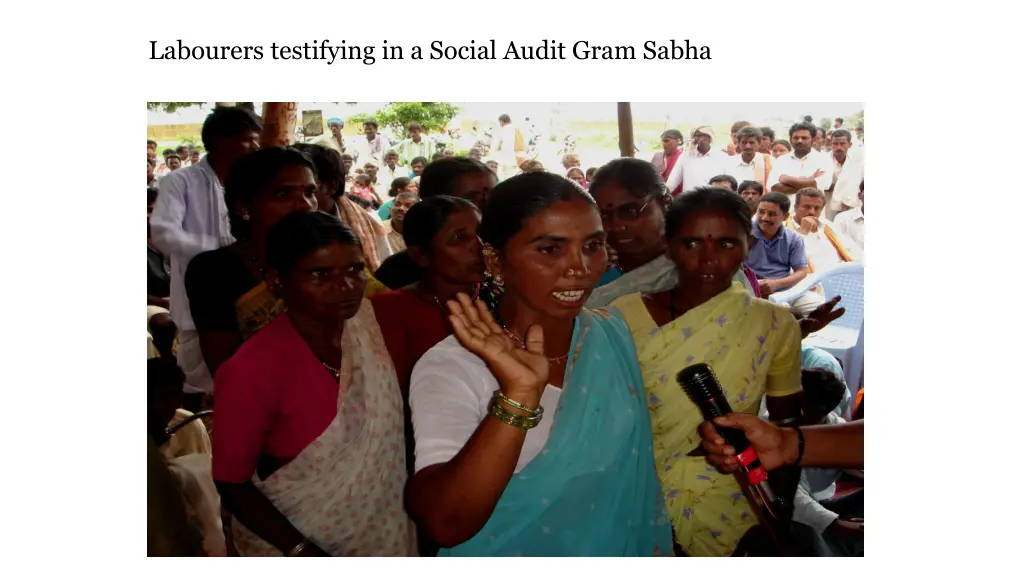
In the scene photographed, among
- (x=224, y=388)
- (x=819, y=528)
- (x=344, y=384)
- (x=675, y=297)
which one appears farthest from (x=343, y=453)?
(x=819, y=528)

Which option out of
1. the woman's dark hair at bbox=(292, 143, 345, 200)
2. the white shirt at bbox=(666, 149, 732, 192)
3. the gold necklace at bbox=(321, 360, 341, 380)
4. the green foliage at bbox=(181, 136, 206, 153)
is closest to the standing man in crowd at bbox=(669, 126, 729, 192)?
the white shirt at bbox=(666, 149, 732, 192)

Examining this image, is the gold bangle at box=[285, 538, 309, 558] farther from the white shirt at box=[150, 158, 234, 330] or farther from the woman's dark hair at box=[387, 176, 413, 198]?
the woman's dark hair at box=[387, 176, 413, 198]

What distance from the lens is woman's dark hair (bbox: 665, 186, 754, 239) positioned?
2.14 metres

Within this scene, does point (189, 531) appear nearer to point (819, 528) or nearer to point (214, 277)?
point (214, 277)

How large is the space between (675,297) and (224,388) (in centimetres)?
118

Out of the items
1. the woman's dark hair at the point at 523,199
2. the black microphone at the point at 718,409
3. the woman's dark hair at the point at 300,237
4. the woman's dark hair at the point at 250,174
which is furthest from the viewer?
the woman's dark hair at the point at 250,174

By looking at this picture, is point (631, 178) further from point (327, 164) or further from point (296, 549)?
point (296, 549)

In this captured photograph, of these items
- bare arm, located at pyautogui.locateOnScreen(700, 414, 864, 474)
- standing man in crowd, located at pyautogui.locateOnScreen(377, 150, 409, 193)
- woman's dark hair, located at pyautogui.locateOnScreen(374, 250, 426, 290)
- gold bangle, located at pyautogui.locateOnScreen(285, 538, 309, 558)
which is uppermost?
standing man in crowd, located at pyautogui.locateOnScreen(377, 150, 409, 193)

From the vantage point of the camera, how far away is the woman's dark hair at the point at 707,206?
2.14 m

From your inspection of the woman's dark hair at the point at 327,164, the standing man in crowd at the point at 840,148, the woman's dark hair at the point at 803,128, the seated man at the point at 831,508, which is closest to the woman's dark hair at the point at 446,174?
the woman's dark hair at the point at 327,164

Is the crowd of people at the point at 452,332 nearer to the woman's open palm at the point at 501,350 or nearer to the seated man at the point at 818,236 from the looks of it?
the seated man at the point at 818,236

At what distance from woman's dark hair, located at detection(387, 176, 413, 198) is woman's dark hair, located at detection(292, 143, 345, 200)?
0.47 ft

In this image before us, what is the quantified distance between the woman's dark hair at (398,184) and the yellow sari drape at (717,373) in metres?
0.68
